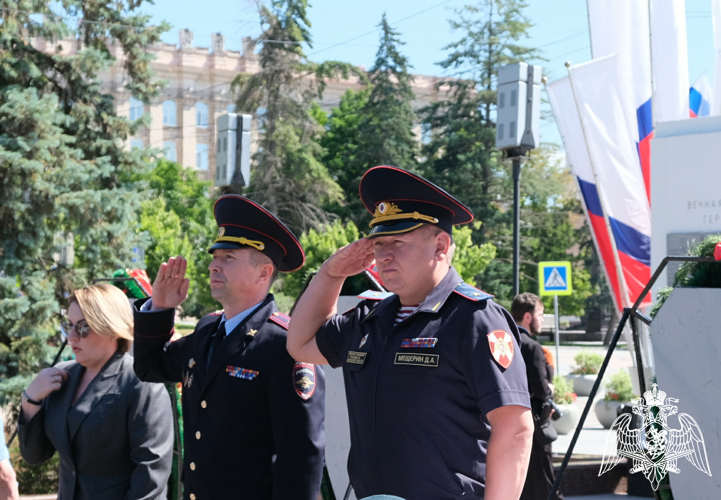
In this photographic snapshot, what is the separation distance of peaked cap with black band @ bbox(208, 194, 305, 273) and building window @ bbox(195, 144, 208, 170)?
63.2 metres

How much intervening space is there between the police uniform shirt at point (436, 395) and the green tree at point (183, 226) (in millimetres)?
28363

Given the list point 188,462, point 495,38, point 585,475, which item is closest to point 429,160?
point 495,38

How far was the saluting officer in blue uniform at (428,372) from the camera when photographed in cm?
226

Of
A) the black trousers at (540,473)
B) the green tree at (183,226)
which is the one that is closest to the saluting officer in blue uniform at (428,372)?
the black trousers at (540,473)

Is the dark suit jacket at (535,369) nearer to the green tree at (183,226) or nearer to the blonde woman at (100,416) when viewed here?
the blonde woman at (100,416)

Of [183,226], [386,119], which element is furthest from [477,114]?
[183,226]

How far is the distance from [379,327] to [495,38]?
3684cm

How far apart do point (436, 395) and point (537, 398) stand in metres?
3.87

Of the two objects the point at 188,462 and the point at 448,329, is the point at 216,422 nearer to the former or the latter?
the point at 188,462

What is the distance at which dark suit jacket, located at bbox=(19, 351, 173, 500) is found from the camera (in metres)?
3.40

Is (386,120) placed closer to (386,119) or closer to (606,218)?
(386,119)

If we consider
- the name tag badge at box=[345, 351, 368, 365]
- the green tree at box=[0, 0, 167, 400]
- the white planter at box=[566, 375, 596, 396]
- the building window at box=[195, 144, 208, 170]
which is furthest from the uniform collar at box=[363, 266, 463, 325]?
the building window at box=[195, 144, 208, 170]

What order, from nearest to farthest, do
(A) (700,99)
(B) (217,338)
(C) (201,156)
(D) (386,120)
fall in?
1. (B) (217,338)
2. (A) (700,99)
3. (D) (386,120)
4. (C) (201,156)

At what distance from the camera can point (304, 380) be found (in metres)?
3.12
